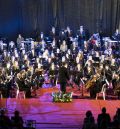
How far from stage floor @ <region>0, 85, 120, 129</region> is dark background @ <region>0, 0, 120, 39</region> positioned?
9433 millimetres

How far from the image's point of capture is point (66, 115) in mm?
13602

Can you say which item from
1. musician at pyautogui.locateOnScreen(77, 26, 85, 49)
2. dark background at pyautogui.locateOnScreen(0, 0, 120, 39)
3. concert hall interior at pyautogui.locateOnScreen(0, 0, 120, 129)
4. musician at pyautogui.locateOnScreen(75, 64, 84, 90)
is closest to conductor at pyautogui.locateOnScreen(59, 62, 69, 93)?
concert hall interior at pyautogui.locateOnScreen(0, 0, 120, 129)

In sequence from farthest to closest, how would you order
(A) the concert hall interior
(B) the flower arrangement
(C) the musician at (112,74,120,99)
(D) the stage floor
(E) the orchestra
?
(E) the orchestra < (C) the musician at (112,74,120,99) < (B) the flower arrangement < (A) the concert hall interior < (D) the stage floor

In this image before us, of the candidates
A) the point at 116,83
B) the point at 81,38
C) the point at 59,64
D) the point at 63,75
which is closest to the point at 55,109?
the point at 63,75

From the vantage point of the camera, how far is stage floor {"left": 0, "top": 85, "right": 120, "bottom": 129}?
1271 centimetres

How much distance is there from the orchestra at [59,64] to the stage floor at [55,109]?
632 millimetres

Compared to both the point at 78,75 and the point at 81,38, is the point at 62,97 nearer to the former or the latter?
the point at 78,75

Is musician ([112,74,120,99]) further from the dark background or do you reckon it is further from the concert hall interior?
the dark background

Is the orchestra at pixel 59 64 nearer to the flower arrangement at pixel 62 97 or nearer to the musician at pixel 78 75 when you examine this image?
the musician at pixel 78 75

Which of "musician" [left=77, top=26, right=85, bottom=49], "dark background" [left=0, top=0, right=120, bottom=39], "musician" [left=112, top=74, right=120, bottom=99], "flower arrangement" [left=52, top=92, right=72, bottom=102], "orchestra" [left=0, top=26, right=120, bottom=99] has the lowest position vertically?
"flower arrangement" [left=52, top=92, right=72, bottom=102]

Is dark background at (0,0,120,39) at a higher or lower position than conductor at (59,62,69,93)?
higher

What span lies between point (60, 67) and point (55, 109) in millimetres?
2167

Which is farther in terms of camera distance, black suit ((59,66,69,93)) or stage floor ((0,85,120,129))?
black suit ((59,66,69,93))

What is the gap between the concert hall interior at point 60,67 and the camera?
43.5 ft
